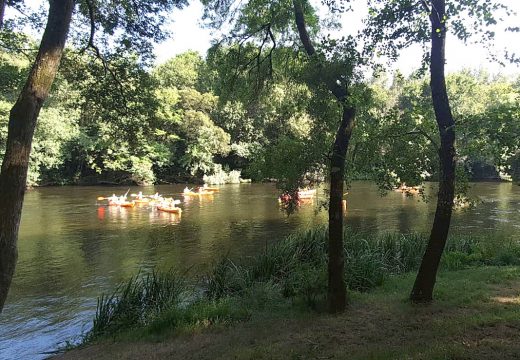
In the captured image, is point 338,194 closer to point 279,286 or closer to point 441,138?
point 441,138

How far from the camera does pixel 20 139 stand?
4.34m

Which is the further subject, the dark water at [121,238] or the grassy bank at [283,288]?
the dark water at [121,238]

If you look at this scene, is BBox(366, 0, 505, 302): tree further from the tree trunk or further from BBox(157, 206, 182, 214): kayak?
BBox(157, 206, 182, 214): kayak

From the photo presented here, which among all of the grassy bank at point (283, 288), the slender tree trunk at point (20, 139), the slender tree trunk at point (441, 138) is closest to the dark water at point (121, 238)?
the grassy bank at point (283, 288)

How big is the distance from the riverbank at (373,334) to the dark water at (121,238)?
121 inches

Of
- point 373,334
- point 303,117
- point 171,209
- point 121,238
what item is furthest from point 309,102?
point 171,209

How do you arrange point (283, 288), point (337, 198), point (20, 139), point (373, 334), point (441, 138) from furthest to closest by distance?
point (283, 288) < point (337, 198) < point (441, 138) < point (373, 334) < point (20, 139)

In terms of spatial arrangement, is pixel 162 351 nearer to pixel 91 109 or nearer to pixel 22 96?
pixel 22 96

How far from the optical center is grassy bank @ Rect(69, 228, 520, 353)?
6.86 m

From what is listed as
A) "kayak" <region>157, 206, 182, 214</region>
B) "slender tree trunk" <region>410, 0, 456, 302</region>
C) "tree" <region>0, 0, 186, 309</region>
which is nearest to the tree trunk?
"slender tree trunk" <region>410, 0, 456, 302</region>

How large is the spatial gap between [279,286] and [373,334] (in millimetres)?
3208

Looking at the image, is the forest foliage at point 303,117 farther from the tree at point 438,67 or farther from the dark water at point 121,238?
the dark water at point 121,238

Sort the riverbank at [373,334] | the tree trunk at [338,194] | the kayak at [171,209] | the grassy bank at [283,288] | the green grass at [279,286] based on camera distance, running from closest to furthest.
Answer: the riverbank at [373,334] → the tree trunk at [338,194] → the grassy bank at [283,288] → the green grass at [279,286] → the kayak at [171,209]

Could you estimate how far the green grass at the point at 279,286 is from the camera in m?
6.96
